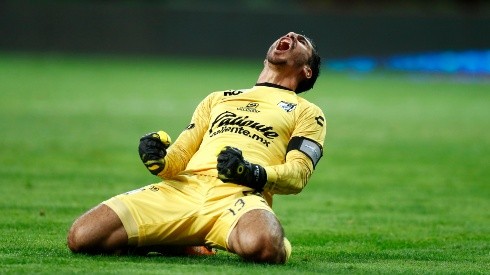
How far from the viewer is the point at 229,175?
22.9 feet

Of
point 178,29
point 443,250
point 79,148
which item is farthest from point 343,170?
point 178,29

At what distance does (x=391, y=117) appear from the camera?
2216 centimetres

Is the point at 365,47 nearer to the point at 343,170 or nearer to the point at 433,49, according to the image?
the point at 433,49

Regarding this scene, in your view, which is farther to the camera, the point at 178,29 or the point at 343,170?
the point at 178,29

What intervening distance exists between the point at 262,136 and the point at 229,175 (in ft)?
2.77

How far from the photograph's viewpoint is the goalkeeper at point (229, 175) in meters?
7.08

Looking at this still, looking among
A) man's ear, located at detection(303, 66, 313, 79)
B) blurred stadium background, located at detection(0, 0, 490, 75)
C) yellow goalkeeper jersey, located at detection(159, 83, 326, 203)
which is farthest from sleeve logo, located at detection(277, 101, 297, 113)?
blurred stadium background, located at detection(0, 0, 490, 75)

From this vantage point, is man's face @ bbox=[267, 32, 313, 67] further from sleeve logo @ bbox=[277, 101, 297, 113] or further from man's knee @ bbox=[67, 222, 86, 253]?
man's knee @ bbox=[67, 222, 86, 253]

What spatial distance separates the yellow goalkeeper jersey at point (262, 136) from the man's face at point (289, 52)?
0.73 ft

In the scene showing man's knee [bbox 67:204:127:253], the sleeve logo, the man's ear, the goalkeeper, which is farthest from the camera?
the man's ear

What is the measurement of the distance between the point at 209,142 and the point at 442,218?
321 cm

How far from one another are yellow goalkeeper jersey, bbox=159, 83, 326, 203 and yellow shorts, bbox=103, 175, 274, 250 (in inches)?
7.3

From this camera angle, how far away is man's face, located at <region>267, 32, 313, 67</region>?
26.1 feet

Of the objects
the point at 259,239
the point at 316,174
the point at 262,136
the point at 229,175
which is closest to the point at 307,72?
the point at 262,136
